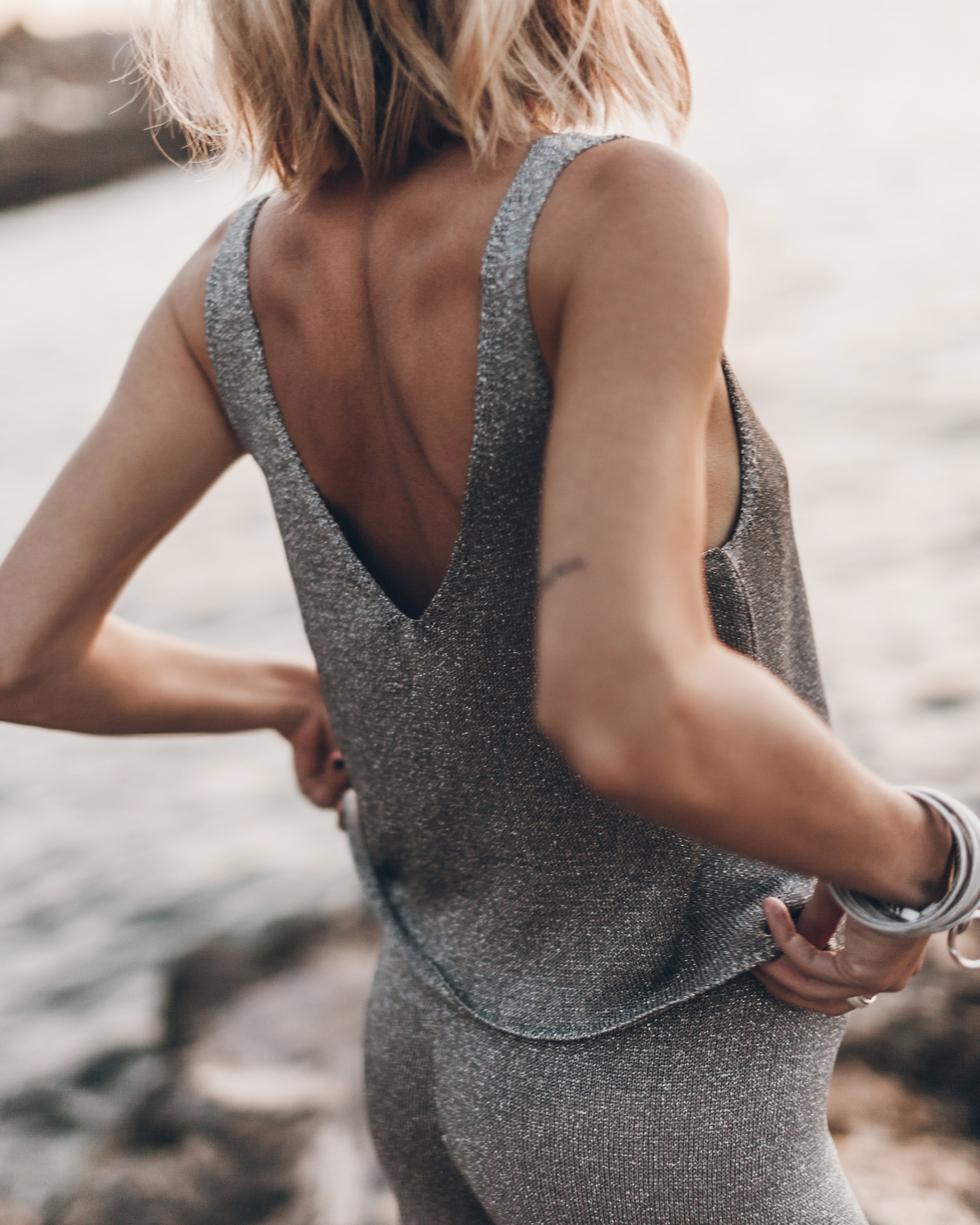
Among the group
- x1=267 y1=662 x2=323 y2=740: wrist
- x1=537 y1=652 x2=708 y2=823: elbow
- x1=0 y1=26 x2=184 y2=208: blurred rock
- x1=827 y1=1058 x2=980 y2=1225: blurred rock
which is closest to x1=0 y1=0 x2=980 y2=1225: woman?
x1=537 y1=652 x2=708 y2=823: elbow

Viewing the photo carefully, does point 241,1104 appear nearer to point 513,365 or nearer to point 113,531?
point 113,531

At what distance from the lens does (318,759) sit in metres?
1.24

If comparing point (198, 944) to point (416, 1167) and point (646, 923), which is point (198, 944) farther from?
point (646, 923)

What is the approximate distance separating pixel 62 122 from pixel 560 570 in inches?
442

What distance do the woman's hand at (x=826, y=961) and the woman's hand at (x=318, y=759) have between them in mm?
586

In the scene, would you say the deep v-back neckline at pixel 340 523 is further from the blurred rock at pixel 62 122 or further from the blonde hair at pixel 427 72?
the blurred rock at pixel 62 122

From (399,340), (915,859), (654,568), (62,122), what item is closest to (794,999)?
(915,859)

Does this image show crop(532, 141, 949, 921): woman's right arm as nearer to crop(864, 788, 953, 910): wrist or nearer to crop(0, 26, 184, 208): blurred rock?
crop(864, 788, 953, 910): wrist

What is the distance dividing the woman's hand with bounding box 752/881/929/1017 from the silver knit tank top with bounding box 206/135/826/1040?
2 centimetres

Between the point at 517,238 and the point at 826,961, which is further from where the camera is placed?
the point at 826,961

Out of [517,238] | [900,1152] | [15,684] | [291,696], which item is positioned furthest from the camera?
[900,1152]

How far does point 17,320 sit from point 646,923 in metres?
6.28

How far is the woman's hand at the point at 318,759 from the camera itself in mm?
1229

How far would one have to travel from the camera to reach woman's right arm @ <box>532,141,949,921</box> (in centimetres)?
52
